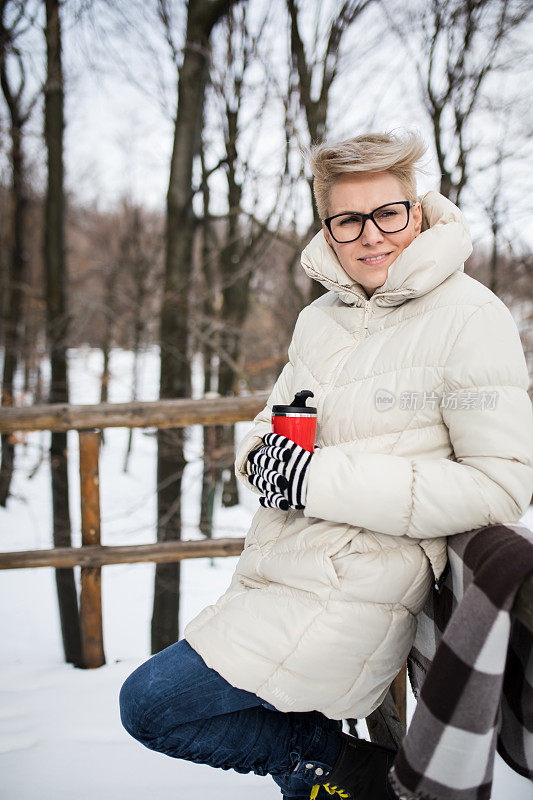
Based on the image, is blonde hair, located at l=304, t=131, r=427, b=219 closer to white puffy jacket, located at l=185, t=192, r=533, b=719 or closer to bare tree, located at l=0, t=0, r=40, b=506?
white puffy jacket, located at l=185, t=192, r=533, b=719

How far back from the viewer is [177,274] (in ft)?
16.2

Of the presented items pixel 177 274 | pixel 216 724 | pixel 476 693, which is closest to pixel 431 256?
pixel 476 693

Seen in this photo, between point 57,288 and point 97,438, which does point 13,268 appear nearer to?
point 57,288

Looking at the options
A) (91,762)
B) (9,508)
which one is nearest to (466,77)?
(91,762)

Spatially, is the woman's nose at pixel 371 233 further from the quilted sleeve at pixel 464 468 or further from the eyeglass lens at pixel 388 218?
the quilted sleeve at pixel 464 468

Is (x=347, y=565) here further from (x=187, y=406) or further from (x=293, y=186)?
(x=293, y=186)

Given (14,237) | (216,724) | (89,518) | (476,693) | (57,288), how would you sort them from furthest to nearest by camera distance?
(14,237), (57,288), (89,518), (216,724), (476,693)

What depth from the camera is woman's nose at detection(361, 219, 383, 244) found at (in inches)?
60.5

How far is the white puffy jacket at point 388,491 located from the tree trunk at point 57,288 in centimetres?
410

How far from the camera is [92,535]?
2.89 metres

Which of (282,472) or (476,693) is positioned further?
(282,472)

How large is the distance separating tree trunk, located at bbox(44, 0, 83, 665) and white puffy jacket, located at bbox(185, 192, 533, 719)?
4099mm

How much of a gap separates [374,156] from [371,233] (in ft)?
0.66

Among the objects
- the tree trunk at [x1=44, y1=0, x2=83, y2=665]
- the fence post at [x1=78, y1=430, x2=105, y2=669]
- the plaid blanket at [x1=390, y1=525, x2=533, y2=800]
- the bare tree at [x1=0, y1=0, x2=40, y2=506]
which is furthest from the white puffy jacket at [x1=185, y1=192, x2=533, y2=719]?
the bare tree at [x1=0, y1=0, x2=40, y2=506]
